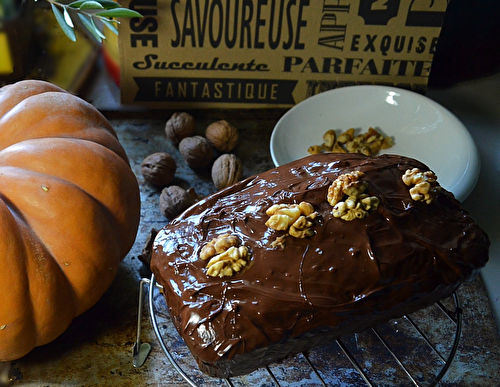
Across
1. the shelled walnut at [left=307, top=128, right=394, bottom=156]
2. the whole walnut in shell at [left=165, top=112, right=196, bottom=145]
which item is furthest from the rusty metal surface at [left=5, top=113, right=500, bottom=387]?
the shelled walnut at [left=307, top=128, right=394, bottom=156]

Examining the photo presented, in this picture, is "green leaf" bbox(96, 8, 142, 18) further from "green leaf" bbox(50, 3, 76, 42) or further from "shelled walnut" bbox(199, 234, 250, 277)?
"shelled walnut" bbox(199, 234, 250, 277)

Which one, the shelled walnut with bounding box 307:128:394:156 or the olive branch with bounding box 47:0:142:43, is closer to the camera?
the olive branch with bounding box 47:0:142:43

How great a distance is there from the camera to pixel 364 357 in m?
1.37

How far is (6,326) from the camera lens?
117cm

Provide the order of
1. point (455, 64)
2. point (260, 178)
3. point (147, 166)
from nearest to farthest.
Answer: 1. point (260, 178)
2. point (147, 166)
3. point (455, 64)

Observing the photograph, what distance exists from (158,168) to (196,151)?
0.45ft

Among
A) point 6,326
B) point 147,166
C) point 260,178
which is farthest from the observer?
point 147,166

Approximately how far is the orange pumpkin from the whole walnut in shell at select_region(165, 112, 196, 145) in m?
0.46

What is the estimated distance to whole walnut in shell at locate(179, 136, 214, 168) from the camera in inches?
69.1

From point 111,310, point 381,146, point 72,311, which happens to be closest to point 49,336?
point 72,311

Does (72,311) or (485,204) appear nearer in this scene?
(72,311)

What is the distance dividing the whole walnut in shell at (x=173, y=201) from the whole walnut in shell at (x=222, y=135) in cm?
25

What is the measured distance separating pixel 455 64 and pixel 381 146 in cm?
57

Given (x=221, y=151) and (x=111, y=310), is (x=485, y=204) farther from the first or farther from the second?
(x=111, y=310)
